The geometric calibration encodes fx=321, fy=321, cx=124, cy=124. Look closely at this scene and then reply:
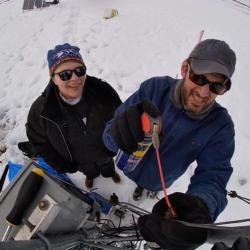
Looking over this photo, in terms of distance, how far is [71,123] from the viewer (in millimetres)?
2859

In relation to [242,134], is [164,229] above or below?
above

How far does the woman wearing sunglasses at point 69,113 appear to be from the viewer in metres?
2.74

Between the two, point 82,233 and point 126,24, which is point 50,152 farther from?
point 126,24

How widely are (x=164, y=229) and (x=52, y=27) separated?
7554mm

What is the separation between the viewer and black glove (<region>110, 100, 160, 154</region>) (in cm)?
146

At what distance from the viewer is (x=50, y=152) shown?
3096mm

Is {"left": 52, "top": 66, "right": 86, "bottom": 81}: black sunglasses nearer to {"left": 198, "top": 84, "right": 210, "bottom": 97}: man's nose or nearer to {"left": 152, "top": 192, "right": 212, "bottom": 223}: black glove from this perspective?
{"left": 198, "top": 84, "right": 210, "bottom": 97}: man's nose

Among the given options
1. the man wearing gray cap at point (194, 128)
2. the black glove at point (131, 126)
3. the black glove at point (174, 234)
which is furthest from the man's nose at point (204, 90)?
the black glove at point (174, 234)

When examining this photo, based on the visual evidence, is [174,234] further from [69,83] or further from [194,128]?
[69,83]

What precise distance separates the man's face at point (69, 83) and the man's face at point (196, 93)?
1.12 meters

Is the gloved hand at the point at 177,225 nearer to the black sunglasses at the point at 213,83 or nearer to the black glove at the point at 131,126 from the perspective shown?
the black glove at the point at 131,126

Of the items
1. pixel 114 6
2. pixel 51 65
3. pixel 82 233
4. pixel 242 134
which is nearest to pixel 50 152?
pixel 51 65

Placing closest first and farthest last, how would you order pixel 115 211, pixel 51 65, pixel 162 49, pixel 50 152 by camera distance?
pixel 115 211 → pixel 51 65 → pixel 50 152 → pixel 162 49

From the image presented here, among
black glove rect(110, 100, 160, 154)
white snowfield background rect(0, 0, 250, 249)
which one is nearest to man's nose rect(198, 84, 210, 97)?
black glove rect(110, 100, 160, 154)
